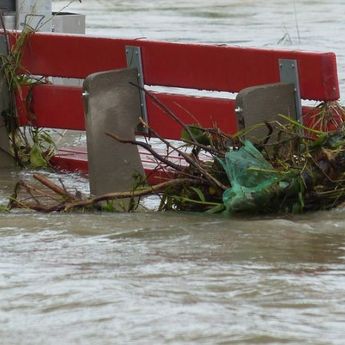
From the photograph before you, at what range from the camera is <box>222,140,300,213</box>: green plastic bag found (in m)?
6.72

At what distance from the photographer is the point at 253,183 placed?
6.80m

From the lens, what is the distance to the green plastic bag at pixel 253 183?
22.1 ft

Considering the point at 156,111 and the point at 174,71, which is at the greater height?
the point at 174,71

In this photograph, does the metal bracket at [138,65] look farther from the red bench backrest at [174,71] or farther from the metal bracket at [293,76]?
the metal bracket at [293,76]

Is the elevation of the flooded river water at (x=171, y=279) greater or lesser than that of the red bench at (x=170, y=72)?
lesser

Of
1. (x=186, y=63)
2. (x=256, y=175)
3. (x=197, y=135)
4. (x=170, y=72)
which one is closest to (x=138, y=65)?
(x=170, y=72)

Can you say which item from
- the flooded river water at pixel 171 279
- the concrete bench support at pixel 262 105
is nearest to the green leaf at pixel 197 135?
the concrete bench support at pixel 262 105

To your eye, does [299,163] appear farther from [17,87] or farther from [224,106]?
[17,87]

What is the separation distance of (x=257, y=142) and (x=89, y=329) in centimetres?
275

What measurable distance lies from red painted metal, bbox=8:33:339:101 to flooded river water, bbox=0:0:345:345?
3.37ft

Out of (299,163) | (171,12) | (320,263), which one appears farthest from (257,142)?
(171,12)

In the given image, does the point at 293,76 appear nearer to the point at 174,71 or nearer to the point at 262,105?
the point at 262,105

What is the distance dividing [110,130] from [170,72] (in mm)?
627

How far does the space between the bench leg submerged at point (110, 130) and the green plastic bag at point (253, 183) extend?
1024 millimetres
